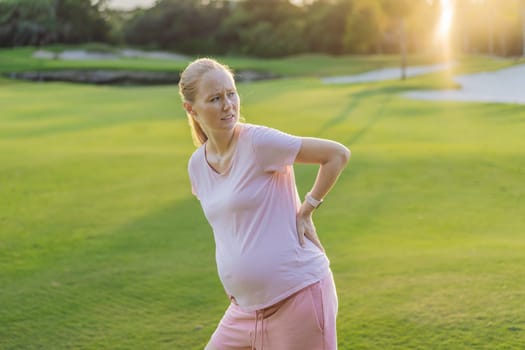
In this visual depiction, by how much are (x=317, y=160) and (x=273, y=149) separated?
8.8 inches

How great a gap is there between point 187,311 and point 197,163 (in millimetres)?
2468

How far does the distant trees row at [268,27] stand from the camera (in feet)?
184

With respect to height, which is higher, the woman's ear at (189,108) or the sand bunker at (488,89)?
the woman's ear at (189,108)

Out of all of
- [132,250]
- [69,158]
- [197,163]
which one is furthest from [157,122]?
[197,163]

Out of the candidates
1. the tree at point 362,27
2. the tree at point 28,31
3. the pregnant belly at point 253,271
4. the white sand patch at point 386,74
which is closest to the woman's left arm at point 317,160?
the pregnant belly at point 253,271

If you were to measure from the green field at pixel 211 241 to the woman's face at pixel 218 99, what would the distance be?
1291 millimetres

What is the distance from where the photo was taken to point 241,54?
7238 centimetres

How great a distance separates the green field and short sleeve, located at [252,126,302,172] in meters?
1.42

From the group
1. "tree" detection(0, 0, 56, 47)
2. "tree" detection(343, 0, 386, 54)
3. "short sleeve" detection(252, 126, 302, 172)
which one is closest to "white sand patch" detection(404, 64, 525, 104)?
"short sleeve" detection(252, 126, 302, 172)

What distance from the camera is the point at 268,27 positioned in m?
72.2

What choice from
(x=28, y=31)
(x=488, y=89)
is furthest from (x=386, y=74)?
(x=28, y=31)

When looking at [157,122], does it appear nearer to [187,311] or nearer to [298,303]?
[187,311]

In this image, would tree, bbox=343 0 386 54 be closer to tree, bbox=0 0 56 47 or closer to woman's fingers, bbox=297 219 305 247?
tree, bbox=0 0 56 47

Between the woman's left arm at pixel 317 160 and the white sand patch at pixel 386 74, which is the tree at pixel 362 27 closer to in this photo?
the white sand patch at pixel 386 74
